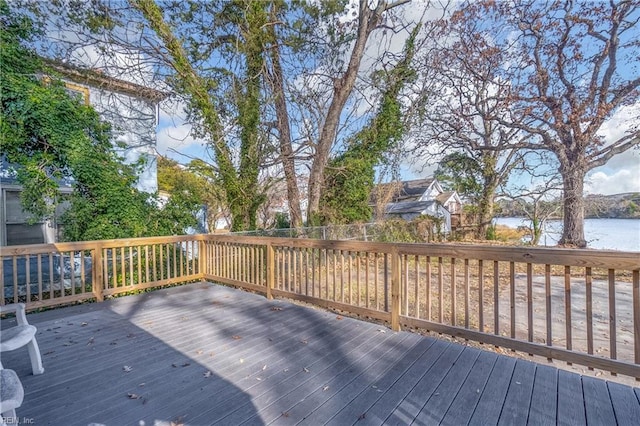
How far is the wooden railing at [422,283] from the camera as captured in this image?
2266 mm

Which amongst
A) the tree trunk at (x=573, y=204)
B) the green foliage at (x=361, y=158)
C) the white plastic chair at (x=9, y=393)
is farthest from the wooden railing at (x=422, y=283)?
the green foliage at (x=361, y=158)

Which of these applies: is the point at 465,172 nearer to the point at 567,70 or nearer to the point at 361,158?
the point at 567,70

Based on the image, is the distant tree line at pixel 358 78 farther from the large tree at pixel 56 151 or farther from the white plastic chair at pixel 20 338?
the white plastic chair at pixel 20 338

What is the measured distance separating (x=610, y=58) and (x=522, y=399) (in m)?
12.2

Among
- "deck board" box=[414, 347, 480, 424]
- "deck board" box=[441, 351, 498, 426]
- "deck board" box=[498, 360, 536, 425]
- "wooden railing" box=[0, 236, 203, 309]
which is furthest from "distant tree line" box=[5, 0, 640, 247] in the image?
"deck board" box=[498, 360, 536, 425]

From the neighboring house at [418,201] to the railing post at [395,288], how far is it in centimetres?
1028

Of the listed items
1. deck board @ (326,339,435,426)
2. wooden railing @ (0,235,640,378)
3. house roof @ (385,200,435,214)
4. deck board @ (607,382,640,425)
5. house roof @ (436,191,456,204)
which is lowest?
Result: deck board @ (607,382,640,425)

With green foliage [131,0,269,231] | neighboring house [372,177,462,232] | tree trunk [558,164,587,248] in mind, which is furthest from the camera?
neighboring house [372,177,462,232]

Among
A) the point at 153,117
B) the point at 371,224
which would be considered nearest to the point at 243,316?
the point at 153,117

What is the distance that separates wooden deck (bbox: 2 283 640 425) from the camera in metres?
1.84

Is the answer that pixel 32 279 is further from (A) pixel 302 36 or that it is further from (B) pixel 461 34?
(B) pixel 461 34

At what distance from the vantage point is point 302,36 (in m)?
7.72

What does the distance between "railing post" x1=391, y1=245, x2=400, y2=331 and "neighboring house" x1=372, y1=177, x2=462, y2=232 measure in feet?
33.7

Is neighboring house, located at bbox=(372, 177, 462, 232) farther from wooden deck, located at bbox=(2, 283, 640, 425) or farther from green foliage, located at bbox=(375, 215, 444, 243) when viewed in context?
wooden deck, located at bbox=(2, 283, 640, 425)
